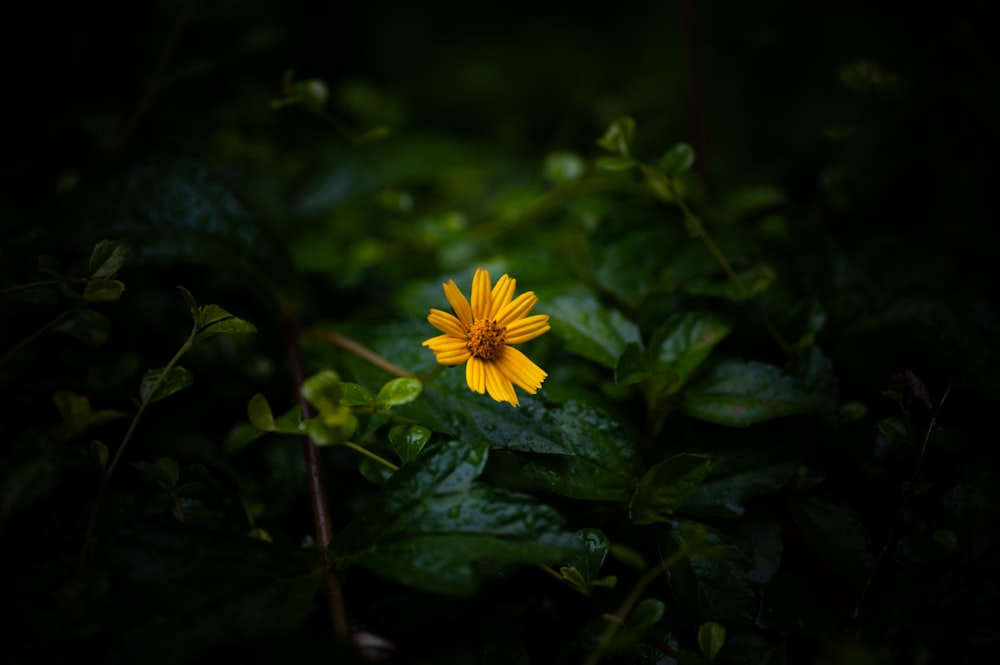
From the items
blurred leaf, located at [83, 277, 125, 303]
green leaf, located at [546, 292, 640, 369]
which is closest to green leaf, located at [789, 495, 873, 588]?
green leaf, located at [546, 292, 640, 369]

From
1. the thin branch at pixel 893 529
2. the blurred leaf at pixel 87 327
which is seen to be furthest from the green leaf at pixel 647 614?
the blurred leaf at pixel 87 327

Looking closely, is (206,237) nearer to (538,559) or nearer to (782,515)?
(538,559)

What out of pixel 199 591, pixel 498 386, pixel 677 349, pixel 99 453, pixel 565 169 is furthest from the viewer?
pixel 565 169

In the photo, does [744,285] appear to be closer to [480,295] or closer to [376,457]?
[480,295]

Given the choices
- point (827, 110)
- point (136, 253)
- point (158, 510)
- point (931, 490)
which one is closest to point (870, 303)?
point (931, 490)

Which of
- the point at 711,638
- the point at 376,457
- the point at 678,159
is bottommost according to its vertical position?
the point at 711,638

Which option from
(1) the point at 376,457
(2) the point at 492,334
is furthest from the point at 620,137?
(1) the point at 376,457
